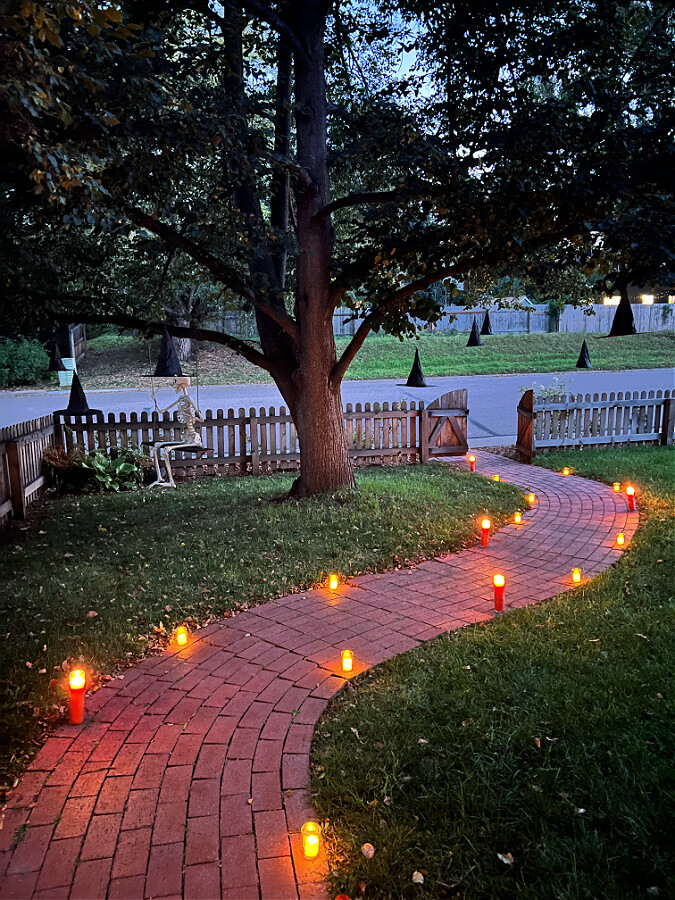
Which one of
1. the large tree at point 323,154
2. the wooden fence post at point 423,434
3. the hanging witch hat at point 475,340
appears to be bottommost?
the wooden fence post at point 423,434

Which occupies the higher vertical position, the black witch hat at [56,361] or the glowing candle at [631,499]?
the black witch hat at [56,361]

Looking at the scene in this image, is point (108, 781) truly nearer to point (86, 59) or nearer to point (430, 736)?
point (430, 736)

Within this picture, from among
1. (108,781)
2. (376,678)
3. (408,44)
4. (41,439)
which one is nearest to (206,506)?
(41,439)

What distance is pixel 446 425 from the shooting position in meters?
11.2

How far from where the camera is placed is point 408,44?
25.7 feet

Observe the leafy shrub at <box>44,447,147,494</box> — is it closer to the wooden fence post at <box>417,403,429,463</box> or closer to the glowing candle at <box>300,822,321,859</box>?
the wooden fence post at <box>417,403,429,463</box>

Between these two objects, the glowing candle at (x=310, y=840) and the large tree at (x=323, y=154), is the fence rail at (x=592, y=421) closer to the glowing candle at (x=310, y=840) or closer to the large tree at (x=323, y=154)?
the large tree at (x=323, y=154)

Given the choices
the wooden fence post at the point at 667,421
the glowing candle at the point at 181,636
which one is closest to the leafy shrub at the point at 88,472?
the glowing candle at the point at 181,636

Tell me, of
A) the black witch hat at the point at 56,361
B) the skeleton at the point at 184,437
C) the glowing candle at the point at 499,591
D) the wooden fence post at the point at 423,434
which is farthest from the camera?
the black witch hat at the point at 56,361

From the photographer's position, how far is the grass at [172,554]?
4297 millimetres

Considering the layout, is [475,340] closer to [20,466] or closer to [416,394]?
[416,394]

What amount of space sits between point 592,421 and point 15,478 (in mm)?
9705

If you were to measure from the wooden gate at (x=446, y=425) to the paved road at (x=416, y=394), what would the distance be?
8.87 feet

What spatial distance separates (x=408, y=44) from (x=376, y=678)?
7498 millimetres
